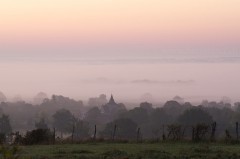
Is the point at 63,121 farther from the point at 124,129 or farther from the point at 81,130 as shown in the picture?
the point at 124,129

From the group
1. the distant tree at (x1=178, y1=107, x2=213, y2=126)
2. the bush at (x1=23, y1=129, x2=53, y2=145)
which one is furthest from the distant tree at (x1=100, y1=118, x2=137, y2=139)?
the bush at (x1=23, y1=129, x2=53, y2=145)

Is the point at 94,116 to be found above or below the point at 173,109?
below

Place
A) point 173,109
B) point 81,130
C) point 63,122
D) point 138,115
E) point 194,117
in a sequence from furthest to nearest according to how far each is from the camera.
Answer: point 173,109
point 63,122
point 138,115
point 81,130
point 194,117

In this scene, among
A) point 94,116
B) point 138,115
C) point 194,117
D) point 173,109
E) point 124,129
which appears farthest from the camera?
point 94,116

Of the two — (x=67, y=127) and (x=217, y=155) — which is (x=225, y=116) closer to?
(x=67, y=127)

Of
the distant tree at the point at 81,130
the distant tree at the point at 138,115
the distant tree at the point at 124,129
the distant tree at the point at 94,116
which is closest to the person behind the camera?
the distant tree at the point at 124,129

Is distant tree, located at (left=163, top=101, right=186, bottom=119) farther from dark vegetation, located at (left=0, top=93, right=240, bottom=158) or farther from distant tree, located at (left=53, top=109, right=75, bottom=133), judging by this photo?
distant tree, located at (left=53, top=109, right=75, bottom=133)

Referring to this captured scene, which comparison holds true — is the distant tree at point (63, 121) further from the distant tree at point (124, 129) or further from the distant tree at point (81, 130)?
the distant tree at point (124, 129)

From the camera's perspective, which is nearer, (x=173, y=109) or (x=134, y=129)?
(x=134, y=129)

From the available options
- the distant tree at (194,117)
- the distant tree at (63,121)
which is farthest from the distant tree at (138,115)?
the distant tree at (194,117)

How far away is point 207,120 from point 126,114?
35084 mm

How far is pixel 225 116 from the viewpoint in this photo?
441 ft

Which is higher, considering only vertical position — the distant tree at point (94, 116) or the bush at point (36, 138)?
the distant tree at point (94, 116)

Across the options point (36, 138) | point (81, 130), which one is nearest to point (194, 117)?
point (81, 130)
